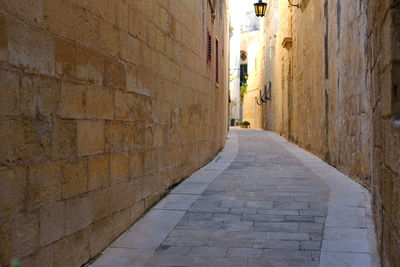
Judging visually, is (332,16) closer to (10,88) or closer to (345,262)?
(345,262)

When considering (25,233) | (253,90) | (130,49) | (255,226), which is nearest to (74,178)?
(25,233)

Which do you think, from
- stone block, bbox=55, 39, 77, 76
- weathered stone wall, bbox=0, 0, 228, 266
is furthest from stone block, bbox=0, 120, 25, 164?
stone block, bbox=55, 39, 77, 76

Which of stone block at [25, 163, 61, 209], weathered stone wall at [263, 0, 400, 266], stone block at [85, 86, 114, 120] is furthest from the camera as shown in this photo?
stone block at [85, 86, 114, 120]

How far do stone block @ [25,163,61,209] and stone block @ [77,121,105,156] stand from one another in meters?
0.38

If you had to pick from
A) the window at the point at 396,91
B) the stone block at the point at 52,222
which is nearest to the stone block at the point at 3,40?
the stone block at the point at 52,222

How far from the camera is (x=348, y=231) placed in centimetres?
392

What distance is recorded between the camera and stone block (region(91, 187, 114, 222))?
346 cm

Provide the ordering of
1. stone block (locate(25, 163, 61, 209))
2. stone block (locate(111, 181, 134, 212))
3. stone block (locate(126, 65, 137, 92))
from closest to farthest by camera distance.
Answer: stone block (locate(25, 163, 61, 209)) < stone block (locate(111, 181, 134, 212)) < stone block (locate(126, 65, 137, 92))

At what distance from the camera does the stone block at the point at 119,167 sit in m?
3.82

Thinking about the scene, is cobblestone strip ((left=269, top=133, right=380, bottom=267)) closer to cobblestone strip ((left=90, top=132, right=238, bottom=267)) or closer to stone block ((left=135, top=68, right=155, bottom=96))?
cobblestone strip ((left=90, top=132, right=238, bottom=267))

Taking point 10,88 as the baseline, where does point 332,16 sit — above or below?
above

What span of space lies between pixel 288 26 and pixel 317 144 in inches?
272

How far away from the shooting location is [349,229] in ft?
13.1

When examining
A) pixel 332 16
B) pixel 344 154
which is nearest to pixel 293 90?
pixel 332 16
